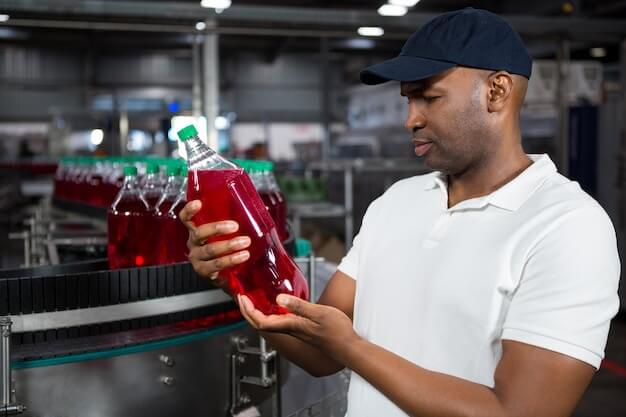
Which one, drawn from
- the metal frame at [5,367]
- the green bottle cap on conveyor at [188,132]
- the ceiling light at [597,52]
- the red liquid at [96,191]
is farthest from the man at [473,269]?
the ceiling light at [597,52]

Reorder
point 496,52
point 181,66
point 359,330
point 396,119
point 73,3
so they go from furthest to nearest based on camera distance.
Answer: point 181,66 < point 396,119 < point 73,3 < point 359,330 < point 496,52

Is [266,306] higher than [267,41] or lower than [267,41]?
lower

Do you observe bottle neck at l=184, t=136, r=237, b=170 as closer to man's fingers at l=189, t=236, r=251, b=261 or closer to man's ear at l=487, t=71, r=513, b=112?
man's fingers at l=189, t=236, r=251, b=261

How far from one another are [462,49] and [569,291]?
35 cm

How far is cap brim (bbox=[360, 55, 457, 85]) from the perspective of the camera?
0.96 meters

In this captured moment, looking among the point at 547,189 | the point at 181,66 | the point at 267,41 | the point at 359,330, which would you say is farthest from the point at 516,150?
the point at 181,66

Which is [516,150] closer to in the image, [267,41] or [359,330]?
[359,330]

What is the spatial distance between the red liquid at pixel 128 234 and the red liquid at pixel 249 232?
61cm

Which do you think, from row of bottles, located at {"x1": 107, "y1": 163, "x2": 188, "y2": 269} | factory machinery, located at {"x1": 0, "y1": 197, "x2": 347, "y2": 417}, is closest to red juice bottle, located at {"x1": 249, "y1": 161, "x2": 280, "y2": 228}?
row of bottles, located at {"x1": 107, "y1": 163, "x2": 188, "y2": 269}

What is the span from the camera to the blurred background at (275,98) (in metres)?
3.99

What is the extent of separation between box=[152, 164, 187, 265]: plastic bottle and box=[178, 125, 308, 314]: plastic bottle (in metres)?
0.53

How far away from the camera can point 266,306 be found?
1.04m

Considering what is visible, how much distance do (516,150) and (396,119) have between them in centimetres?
777

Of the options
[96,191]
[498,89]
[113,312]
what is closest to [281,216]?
[113,312]
